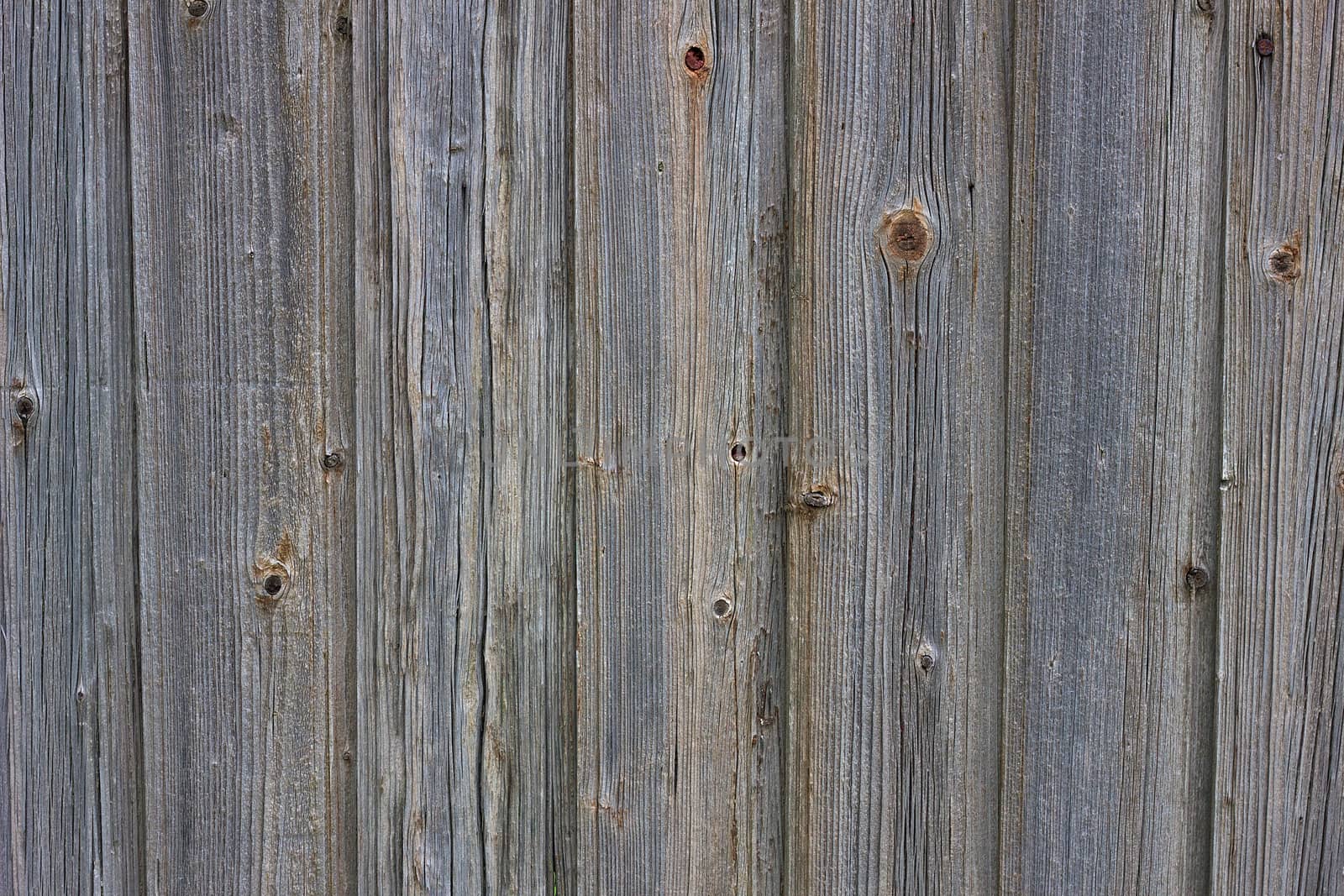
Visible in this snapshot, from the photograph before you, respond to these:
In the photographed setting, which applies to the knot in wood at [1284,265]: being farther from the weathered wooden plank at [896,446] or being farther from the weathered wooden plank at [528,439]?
the weathered wooden plank at [528,439]

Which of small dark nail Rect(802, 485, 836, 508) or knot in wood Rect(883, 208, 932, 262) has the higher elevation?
knot in wood Rect(883, 208, 932, 262)

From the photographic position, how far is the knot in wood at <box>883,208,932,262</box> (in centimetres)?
118

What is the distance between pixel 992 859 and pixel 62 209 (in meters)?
1.65

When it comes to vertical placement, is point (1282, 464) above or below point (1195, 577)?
above

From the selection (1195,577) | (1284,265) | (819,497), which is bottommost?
(1195,577)

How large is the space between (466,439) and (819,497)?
50 cm

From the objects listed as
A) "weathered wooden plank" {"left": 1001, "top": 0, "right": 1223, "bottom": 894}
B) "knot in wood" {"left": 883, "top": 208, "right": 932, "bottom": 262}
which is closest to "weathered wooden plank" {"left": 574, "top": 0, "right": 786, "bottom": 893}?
"knot in wood" {"left": 883, "top": 208, "right": 932, "bottom": 262}

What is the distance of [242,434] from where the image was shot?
1.24 metres

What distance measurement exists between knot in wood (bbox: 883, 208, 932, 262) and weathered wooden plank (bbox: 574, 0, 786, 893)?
150 millimetres

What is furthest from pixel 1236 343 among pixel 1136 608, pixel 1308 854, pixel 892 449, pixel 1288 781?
pixel 1308 854

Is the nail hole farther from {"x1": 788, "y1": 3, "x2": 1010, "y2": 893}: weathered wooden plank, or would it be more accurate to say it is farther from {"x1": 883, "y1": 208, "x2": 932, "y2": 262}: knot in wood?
{"x1": 883, "y1": 208, "x2": 932, "y2": 262}: knot in wood

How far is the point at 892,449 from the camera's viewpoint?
3.93ft

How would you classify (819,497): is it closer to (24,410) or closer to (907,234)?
(907,234)

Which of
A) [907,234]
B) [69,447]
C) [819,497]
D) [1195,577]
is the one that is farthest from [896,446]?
[69,447]
